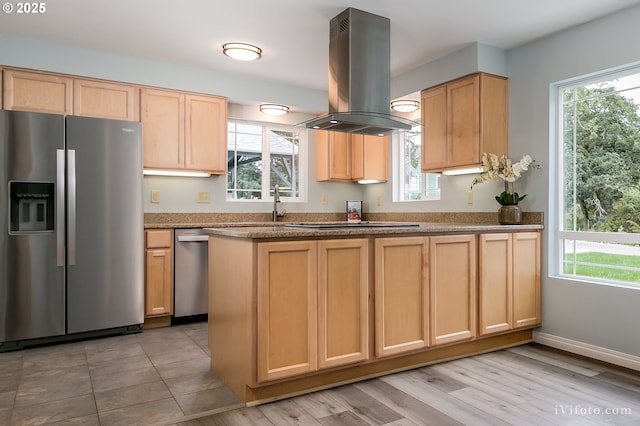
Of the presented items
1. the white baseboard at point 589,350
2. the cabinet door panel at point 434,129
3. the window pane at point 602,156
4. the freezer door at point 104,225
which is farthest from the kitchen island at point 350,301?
the freezer door at point 104,225

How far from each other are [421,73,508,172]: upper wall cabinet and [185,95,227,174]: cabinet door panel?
2.06 m

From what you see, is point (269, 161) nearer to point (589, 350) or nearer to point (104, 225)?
point (104, 225)

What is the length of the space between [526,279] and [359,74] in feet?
6.57

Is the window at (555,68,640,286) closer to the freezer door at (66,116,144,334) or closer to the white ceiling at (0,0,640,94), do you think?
the white ceiling at (0,0,640,94)

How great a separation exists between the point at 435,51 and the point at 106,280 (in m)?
3.37

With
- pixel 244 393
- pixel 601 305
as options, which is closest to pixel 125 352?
pixel 244 393

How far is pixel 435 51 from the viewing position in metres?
3.68

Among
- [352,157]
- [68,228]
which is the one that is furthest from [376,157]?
[68,228]

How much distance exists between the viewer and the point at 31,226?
10.6ft

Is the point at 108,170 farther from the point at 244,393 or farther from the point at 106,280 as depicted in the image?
the point at 244,393

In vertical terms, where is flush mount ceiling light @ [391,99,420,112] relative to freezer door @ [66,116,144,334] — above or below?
above

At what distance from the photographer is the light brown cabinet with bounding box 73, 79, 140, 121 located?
3.67m

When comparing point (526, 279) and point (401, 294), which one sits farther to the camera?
point (526, 279)

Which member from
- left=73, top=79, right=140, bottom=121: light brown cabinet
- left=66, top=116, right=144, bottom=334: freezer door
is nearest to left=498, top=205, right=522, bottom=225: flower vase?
left=66, top=116, right=144, bottom=334: freezer door
